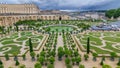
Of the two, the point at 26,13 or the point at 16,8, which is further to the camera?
the point at 16,8

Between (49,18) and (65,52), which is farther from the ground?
(49,18)

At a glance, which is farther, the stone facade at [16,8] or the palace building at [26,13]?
the stone facade at [16,8]

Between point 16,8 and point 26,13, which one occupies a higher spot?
point 16,8

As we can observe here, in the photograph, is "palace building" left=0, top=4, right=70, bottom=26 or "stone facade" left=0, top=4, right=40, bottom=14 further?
"stone facade" left=0, top=4, right=40, bottom=14

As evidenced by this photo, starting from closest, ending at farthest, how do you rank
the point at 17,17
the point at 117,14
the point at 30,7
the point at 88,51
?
the point at 88,51, the point at 17,17, the point at 117,14, the point at 30,7

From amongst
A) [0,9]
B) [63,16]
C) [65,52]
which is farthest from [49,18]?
[65,52]

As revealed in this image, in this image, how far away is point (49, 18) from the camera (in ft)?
360

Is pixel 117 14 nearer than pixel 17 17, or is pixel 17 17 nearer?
pixel 17 17

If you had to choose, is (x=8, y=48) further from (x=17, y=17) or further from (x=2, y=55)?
(x=17, y=17)

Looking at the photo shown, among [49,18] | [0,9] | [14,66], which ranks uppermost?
[0,9]

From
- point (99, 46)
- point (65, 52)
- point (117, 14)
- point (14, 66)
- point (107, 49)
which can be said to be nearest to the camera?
point (14, 66)

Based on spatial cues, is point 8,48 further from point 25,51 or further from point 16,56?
point 16,56

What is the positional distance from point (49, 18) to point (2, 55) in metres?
82.0

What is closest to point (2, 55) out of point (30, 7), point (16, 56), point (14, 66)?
point (16, 56)
